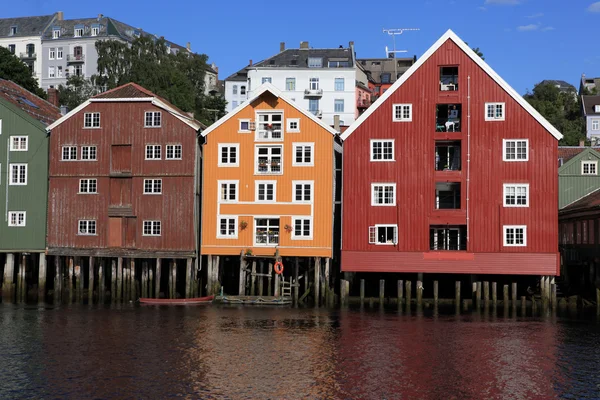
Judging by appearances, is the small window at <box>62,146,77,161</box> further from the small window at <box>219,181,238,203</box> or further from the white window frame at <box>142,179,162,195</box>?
the small window at <box>219,181,238,203</box>

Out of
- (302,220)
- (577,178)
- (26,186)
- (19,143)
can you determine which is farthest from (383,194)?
(19,143)

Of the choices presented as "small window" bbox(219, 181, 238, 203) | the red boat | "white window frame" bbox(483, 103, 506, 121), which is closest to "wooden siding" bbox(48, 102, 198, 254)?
"small window" bbox(219, 181, 238, 203)

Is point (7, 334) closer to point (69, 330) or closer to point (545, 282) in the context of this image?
point (69, 330)

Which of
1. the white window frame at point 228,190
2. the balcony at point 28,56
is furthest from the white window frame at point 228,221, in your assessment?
the balcony at point 28,56

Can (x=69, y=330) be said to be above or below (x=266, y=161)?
below

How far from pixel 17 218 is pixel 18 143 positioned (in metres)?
5.47

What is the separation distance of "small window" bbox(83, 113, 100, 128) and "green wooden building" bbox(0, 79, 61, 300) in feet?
11.3

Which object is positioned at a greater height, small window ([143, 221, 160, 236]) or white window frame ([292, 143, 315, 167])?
white window frame ([292, 143, 315, 167])

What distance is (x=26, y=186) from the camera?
58375mm

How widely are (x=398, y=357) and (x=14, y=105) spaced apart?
36.7 m

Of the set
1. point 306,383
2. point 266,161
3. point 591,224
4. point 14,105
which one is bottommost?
point 306,383

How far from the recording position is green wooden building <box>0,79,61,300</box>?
5806cm

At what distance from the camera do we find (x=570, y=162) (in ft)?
225

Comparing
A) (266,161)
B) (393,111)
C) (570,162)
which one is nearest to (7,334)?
(266,161)
